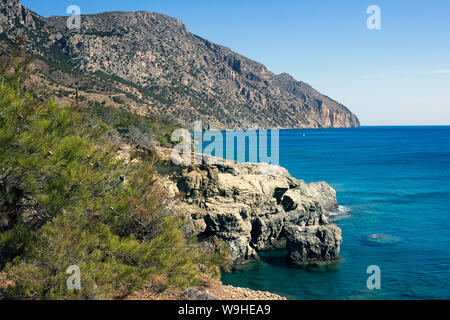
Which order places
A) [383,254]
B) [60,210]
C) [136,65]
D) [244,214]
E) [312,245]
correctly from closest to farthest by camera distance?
1. [60,210]
2. [312,245]
3. [383,254]
4. [244,214]
5. [136,65]

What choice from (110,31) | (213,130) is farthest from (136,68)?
(213,130)

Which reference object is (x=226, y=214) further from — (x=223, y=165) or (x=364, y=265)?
(x=364, y=265)

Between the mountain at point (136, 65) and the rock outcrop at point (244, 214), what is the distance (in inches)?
1182

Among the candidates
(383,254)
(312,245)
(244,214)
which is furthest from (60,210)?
(383,254)

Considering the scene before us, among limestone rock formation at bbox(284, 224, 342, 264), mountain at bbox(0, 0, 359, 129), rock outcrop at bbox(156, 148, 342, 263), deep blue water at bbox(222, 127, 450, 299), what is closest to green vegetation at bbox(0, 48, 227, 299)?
rock outcrop at bbox(156, 148, 342, 263)

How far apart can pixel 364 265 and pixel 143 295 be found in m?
13.7

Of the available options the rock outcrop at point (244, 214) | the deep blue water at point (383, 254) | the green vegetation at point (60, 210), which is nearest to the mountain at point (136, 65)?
the rock outcrop at point (244, 214)

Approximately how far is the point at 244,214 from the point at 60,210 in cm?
1411

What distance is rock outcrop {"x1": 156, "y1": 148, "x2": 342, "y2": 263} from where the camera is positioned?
18156 millimetres

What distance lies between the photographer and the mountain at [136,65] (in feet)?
228

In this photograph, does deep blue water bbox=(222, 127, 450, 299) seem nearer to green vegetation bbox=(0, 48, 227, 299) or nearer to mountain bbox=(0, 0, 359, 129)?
green vegetation bbox=(0, 48, 227, 299)

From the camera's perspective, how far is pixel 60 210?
6406 millimetres

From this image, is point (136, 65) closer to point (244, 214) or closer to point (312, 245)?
point (244, 214)

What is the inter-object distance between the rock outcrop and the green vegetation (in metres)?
8.26
